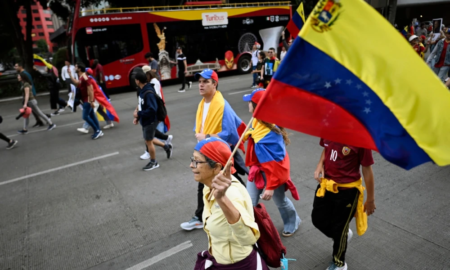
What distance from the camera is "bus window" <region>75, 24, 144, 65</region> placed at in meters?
14.5

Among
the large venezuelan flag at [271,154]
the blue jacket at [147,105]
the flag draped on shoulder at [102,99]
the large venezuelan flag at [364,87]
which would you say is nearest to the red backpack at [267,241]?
the large venezuelan flag at [364,87]

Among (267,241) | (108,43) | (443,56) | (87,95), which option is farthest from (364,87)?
(108,43)

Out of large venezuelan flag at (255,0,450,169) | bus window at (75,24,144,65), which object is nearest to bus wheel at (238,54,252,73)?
bus window at (75,24,144,65)

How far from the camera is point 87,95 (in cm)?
841

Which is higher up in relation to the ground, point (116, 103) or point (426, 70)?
point (426, 70)

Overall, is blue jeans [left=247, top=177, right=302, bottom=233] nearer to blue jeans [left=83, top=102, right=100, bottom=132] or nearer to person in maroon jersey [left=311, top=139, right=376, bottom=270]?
person in maroon jersey [left=311, top=139, right=376, bottom=270]

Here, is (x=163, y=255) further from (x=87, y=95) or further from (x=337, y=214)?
(x=87, y=95)

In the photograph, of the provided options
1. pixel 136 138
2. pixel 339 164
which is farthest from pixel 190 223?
pixel 136 138

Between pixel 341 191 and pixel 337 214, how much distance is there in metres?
0.23

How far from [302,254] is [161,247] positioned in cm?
167

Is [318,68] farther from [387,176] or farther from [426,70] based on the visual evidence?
[387,176]

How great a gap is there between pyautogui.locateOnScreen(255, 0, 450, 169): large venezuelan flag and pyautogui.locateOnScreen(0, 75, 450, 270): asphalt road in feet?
6.51

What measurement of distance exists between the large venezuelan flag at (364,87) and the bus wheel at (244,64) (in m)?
17.8

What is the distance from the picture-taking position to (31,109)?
30.7 ft
